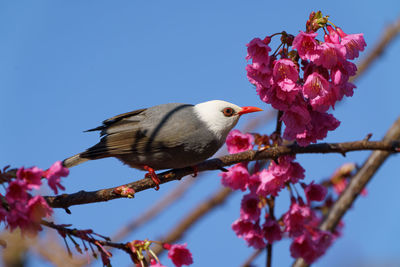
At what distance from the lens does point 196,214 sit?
17.1 feet

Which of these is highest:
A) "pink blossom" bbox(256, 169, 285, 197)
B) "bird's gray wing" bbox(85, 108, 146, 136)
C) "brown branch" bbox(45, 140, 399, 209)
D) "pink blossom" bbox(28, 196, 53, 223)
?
"pink blossom" bbox(28, 196, 53, 223)

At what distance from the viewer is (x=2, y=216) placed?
2.74 meters

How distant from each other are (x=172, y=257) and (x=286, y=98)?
4.73ft

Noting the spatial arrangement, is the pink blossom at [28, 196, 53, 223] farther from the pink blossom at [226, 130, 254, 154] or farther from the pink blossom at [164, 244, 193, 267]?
the pink blossom at [226, 130, 254, 154]

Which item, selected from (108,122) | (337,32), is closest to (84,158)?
(108,122)

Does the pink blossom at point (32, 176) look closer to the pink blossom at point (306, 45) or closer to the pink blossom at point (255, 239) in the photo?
the pink blossom at point (306, 45)

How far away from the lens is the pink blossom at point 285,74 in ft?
10.5

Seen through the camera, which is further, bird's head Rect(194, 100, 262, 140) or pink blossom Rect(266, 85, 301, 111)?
bird's head Rect(194, 100, 262, 140)

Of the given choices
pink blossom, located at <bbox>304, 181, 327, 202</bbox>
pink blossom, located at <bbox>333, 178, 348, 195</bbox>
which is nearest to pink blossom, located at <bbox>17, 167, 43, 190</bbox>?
pink blossom, located at <bbox>304, 181, 327, 202</bbox>

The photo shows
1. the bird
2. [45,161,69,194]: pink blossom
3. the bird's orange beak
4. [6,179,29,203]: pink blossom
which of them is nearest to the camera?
[6,179,29,203]: pink blossom

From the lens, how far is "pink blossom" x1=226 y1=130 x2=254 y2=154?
4034mm

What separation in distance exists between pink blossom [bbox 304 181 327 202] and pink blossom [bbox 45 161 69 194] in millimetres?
2268

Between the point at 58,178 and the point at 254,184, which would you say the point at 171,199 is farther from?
the point at 58,178

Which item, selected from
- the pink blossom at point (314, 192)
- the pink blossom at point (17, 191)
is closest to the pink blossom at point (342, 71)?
the pink blossom at point (314, 192)
